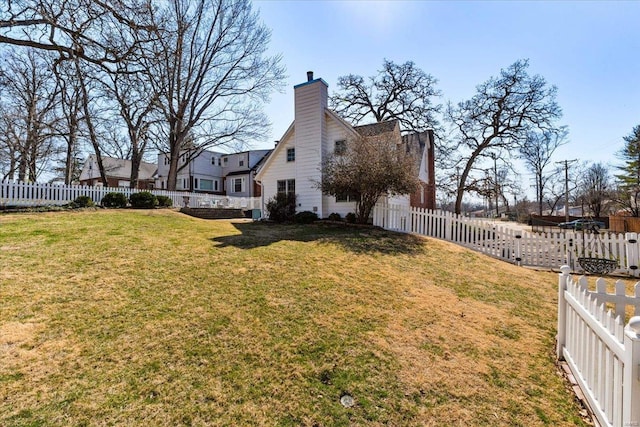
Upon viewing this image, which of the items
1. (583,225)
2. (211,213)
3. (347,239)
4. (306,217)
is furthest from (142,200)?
(583,225)

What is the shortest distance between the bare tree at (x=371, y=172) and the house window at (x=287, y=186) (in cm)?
376

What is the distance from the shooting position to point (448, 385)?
10.2ft

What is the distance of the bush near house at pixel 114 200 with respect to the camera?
15.0m

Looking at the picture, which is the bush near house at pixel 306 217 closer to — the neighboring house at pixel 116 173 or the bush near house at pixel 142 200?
the bush near house at pixel 142 200

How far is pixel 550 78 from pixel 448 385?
26796 millimetres

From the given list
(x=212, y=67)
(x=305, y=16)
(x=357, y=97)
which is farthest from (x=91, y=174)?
(x=305, y=16)

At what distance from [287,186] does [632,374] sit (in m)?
15.5

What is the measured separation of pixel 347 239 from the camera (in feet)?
33.2

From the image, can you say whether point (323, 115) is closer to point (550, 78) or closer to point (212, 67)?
point (212, 67)

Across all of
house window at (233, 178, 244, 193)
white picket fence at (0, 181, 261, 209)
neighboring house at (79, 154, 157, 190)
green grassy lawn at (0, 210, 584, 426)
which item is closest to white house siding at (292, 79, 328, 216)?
green grassy lawn at (0, 210, 584, 426)

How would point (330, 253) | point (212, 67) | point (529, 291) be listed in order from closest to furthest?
point (529, 291) < point (330, 253) < point (212, 67)

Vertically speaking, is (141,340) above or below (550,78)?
below

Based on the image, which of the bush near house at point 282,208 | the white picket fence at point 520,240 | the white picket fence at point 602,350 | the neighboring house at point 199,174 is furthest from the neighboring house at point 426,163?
the neighboring house at point 199,174

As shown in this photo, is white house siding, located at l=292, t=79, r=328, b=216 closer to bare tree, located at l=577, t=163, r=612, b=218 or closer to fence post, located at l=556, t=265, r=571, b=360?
fence post, located at l=556, t=265, r=571, b=360
